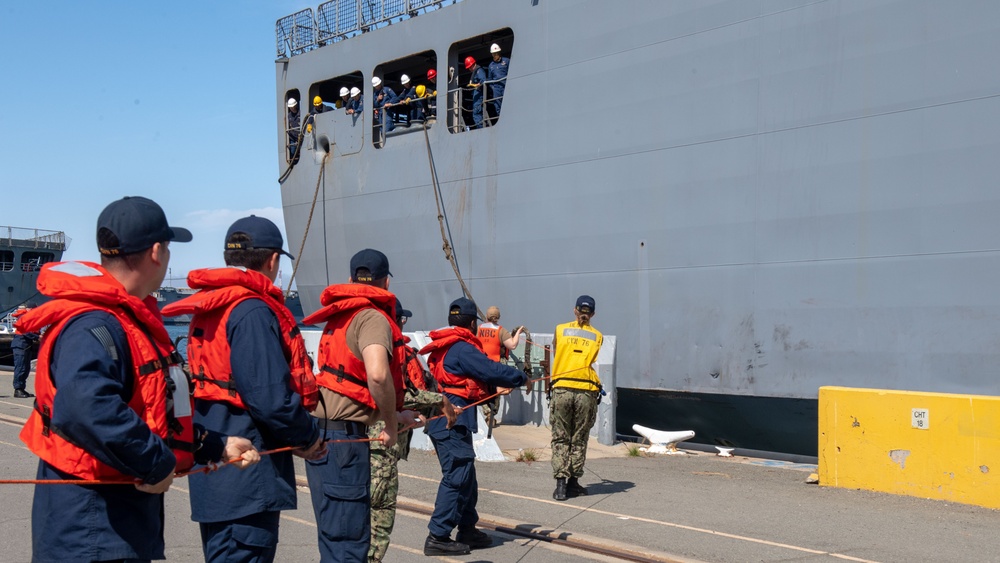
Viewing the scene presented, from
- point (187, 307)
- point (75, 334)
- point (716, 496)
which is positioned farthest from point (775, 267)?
point (75, 334)

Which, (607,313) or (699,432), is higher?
(607,313)

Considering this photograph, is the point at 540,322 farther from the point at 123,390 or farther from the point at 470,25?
the point at 123,390

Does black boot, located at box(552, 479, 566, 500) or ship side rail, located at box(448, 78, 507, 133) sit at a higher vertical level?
ship side rail, located at box(448, 78, 507, 133)

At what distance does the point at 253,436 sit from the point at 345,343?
978 mm

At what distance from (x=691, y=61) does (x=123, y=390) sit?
34.7 ft

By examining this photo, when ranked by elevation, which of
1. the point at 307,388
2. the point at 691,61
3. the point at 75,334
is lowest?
the point at 307,388

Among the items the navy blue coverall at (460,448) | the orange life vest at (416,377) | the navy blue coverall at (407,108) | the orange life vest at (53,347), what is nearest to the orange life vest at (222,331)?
the orange life vest at (53,347)

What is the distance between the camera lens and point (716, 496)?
8391 mm

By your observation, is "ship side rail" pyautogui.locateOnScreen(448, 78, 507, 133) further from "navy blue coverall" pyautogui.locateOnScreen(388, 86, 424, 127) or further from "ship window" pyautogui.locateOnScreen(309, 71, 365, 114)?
A: "ship window" pyautogui.locateOnScreen(309, 71, 365, 114)

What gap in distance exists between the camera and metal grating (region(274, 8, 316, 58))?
19.3 meters

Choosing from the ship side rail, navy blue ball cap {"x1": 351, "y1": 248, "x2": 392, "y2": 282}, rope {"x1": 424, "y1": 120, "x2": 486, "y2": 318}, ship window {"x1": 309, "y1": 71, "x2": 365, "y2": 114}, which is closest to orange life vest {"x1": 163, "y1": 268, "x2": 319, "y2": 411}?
navy blue ball cap {"x1": 351, "y1": 248, "x2": 392, "y2": 282}

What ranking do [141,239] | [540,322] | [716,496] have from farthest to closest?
[540,322] → [716,496] → [141,239]

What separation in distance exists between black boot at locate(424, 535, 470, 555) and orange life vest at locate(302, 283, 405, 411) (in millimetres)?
1852

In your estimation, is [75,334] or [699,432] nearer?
[75,334]
